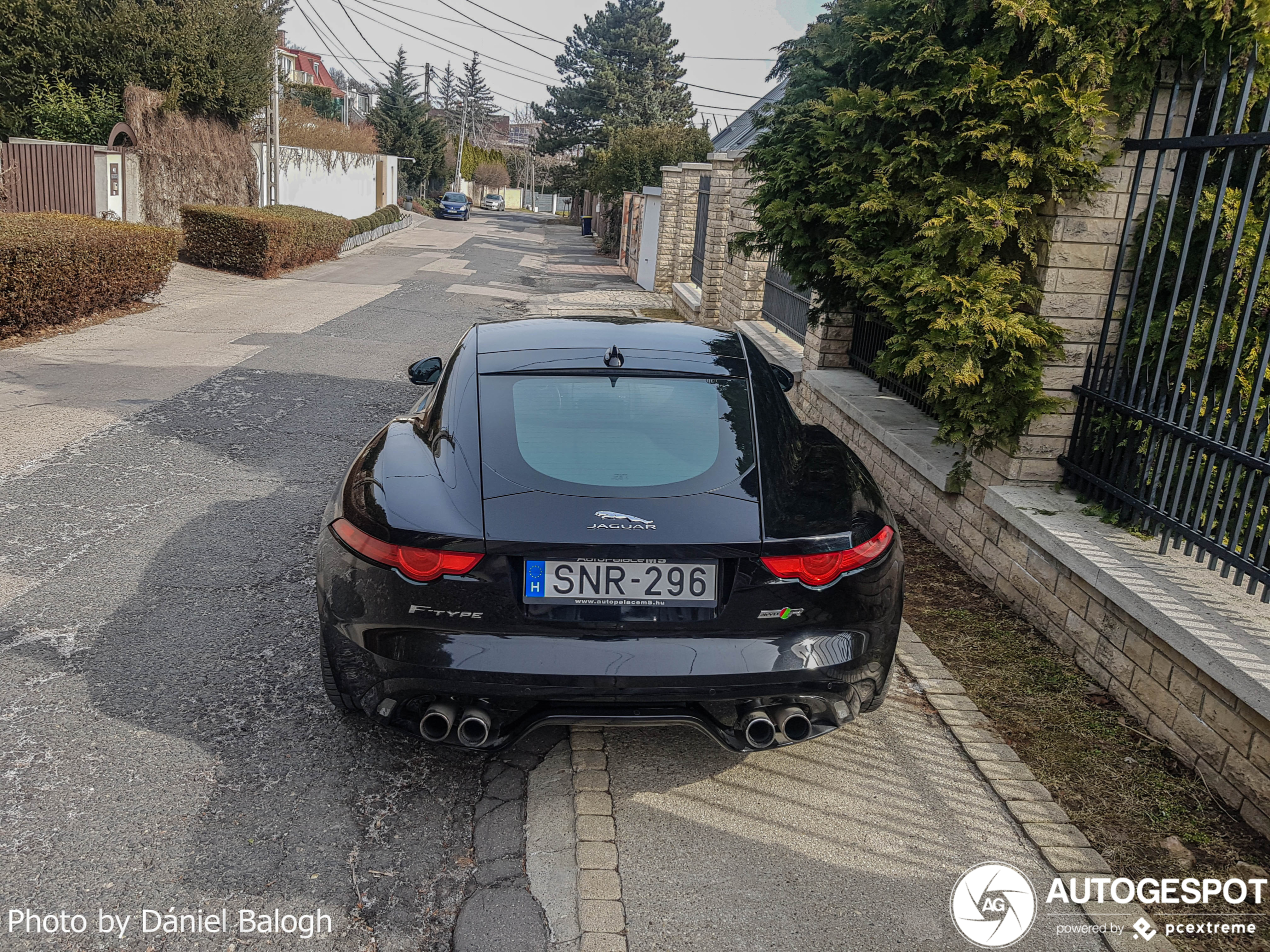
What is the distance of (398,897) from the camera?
2.95 meters

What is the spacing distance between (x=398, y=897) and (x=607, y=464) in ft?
4.89

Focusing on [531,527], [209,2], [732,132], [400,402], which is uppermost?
[209,2]

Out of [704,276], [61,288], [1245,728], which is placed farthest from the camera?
[704,276]

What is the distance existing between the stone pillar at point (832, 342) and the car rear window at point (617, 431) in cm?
524

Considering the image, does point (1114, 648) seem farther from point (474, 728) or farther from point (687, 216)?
point (687, 216)

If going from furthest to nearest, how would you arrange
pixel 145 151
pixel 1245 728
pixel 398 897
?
pixel 145 151
pixel 1245 728
pixel 398 897

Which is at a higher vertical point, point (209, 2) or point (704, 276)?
point (209, 2)

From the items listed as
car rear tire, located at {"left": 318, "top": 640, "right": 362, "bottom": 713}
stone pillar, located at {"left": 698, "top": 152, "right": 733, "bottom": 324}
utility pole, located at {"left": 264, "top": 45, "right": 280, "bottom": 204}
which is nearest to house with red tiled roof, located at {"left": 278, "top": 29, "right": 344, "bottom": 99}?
utility pole, located at {"left": 264, "top": 45, "right": 280, "bottom": 204}

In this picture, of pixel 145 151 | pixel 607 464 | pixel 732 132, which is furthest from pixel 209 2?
pixel 607 464

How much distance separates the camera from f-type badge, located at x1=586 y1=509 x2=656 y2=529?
316 centimetres

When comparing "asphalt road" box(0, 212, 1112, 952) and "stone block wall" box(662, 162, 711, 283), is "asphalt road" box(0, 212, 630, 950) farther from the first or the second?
"stone block wall" box(662, 162, 711, 283)

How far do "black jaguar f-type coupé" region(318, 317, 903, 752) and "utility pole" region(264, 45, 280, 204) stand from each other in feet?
92.6

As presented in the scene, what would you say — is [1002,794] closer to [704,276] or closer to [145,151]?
[704,276]

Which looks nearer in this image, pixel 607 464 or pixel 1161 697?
pixel 607 464
